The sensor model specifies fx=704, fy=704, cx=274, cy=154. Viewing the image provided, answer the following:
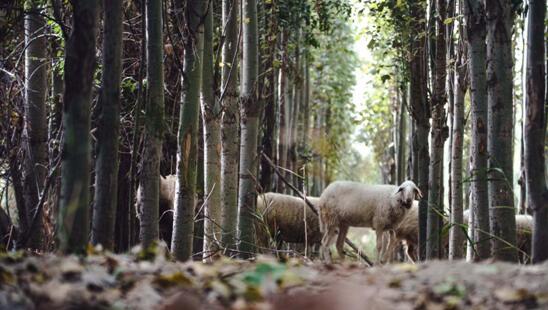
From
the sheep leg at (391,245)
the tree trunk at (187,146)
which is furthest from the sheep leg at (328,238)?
the tree trunk at (187,146)

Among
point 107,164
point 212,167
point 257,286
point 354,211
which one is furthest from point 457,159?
point 257,286

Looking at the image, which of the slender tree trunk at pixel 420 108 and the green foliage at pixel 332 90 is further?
the green foliage at pixel 332 90

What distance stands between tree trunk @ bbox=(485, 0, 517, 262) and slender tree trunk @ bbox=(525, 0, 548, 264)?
3.03 ft

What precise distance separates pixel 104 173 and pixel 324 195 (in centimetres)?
1099

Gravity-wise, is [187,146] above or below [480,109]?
below

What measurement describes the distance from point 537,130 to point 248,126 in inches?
173

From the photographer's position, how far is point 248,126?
342 inches

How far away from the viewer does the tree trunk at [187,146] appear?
6133mm

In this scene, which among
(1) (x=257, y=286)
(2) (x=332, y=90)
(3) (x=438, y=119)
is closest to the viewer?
(1) (x=257, y=286)

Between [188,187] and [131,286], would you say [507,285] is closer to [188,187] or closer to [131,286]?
[131,286]

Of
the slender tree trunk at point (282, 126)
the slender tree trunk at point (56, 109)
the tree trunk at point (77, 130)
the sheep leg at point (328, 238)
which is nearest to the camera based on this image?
the tree trunk at point (77, 130)

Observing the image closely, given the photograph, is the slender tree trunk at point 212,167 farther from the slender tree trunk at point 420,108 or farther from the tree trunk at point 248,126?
the slender tree trunk at point 420,108

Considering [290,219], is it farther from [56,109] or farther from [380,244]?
[56,109]

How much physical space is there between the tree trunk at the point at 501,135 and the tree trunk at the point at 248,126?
3.27m
